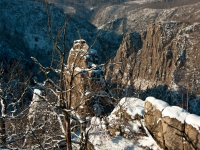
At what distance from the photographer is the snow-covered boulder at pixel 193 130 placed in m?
9.57

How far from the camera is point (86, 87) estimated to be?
13391 mm

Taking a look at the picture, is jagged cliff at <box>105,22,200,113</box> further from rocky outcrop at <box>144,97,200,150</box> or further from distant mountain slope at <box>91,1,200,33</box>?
rocky outcrop at <box>144,97,200,150</box>

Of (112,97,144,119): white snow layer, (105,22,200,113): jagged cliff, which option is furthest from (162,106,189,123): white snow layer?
(105,22,200,113): jagged cliff

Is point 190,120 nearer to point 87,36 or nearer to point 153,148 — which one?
point 153,148

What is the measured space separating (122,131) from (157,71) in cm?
7431

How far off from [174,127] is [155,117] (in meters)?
1.40

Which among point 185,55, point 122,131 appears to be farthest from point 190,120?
point 185,55

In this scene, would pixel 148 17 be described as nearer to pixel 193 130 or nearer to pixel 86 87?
pixel 86 87

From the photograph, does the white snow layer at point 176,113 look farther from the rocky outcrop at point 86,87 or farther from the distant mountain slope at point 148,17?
the distant mountain slope at point 148,17

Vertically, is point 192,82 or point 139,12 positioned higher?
point 139,12

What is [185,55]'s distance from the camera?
7738cm

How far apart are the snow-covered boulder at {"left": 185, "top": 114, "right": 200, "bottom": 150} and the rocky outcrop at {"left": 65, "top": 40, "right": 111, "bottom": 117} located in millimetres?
3463

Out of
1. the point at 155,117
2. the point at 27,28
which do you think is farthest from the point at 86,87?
the point at 27,28

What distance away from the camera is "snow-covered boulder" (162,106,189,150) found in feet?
33.3
